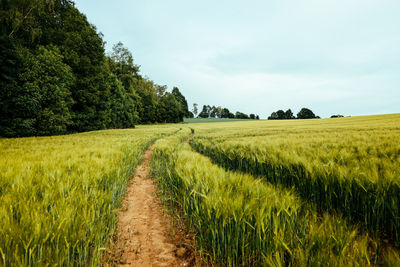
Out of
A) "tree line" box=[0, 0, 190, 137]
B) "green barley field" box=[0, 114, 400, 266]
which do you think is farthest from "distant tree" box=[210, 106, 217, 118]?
"green barley field" box=[0, 114, 400, 266]

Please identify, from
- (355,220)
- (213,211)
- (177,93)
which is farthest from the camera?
(177,93)

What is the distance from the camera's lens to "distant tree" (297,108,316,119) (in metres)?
85.1

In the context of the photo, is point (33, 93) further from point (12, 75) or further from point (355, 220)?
point (355, 220)

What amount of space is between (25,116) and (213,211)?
19168mm

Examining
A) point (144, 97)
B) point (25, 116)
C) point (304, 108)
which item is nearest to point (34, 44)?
point (25, 116)

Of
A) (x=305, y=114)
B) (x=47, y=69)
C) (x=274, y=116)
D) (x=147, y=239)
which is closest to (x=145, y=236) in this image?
(x=147, y=239)

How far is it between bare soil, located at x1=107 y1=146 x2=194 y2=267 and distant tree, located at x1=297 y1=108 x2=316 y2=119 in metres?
100

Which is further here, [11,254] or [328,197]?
[328,197]

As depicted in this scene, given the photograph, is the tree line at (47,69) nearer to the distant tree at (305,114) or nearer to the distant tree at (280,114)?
the distant tree at (305,114)

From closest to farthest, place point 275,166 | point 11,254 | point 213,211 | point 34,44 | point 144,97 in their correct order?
point 11,254, point 213,211, point 275,166, point 34,44, point 144,97

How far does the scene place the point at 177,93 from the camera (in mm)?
84625

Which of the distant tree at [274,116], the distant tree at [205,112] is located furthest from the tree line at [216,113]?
the distant tree at [274,116]

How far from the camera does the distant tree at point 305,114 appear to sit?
8512 centimetres

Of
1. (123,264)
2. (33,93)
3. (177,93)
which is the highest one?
(177,93)
